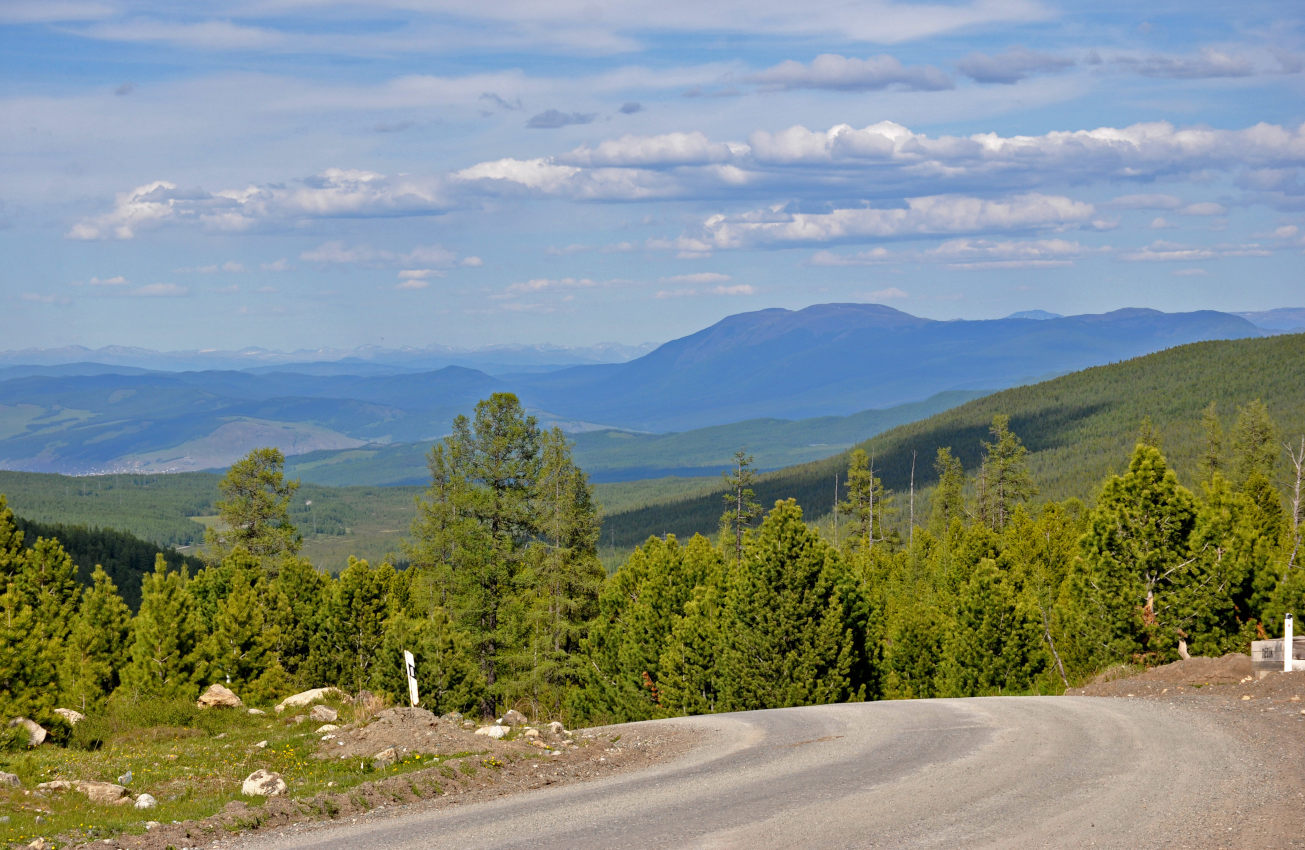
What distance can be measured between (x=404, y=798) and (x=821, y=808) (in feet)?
18.8

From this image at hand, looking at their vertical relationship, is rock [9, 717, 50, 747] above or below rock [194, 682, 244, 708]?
above

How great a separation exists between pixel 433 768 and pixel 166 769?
512 centimetres

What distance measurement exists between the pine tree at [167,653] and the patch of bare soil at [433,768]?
71.7 feet

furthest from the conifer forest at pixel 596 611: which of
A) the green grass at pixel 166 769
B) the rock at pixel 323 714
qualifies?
the rock at pixel 323 714

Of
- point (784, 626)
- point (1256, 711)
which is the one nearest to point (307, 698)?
point (784, 626)

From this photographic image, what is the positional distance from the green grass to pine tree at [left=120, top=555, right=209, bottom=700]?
13.4 m

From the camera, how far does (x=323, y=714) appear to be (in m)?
25.9

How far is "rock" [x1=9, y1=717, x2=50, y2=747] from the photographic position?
22.7m

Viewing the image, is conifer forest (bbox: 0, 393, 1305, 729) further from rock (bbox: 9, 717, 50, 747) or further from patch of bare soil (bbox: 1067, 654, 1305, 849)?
patch of bare soil (bbox: 1067, 654, 1305, 849)

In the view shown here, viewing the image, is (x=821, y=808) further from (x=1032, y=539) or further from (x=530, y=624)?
(x=1032, y=539)

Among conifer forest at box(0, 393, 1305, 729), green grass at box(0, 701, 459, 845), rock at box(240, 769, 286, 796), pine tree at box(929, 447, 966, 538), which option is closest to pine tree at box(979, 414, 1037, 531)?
pine tree at box(929, 447, 966, 538)

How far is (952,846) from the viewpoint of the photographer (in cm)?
1241

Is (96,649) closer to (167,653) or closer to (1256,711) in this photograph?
(167,653)

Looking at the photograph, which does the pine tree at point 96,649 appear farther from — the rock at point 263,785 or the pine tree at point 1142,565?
the pine tree at point 1142,565
